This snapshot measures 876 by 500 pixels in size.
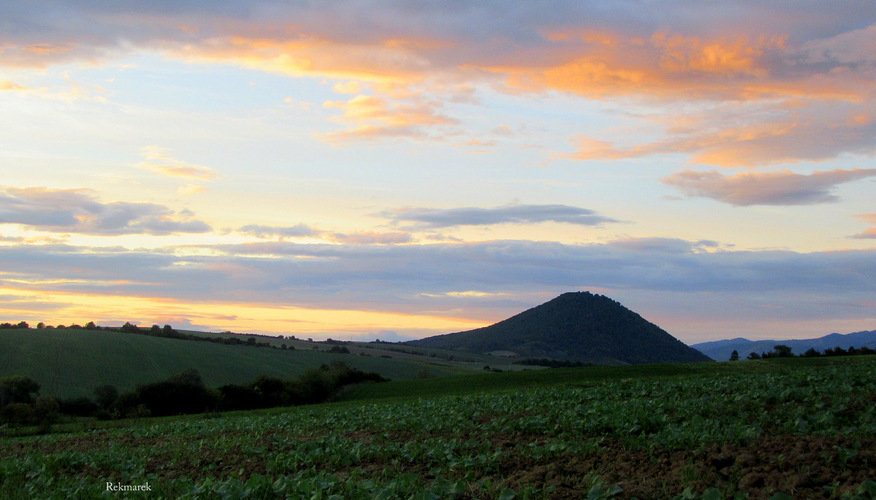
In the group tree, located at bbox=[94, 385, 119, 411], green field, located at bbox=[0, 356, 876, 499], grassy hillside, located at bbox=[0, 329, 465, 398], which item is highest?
green field, located at bbox=[0, 356, 876, 499]

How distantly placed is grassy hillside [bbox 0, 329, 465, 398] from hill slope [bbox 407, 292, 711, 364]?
6277 centimetres

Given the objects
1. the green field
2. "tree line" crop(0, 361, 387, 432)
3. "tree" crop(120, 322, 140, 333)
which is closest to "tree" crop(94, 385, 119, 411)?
"tree line" crop(0, 361, 387, 432)

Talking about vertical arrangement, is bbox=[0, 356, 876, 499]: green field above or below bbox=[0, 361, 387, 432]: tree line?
above

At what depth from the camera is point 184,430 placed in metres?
27.4

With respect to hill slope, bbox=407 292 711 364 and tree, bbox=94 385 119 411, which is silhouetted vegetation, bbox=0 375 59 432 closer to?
tree, bbox=94 385 119 411

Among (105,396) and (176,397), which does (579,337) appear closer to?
(176,397)

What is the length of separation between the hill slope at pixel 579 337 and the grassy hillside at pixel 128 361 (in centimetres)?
6277

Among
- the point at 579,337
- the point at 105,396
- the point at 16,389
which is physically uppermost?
the point at 579,337

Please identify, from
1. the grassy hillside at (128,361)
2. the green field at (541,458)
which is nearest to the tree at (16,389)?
the grassy hillside at (128,361)

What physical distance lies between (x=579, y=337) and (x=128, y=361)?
12446 cm

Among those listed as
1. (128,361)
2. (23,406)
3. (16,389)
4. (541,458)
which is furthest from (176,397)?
(541,458)

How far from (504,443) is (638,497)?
18.3ft

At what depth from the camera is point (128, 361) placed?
8412 centimetres

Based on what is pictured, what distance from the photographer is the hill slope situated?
16688 centimetres
